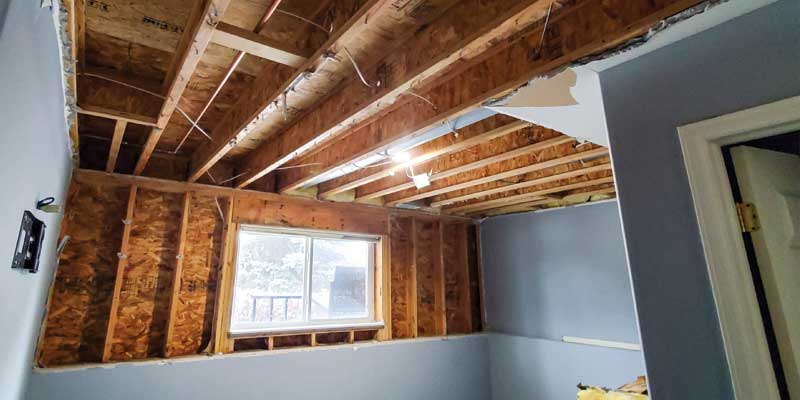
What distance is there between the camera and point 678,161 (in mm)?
1224

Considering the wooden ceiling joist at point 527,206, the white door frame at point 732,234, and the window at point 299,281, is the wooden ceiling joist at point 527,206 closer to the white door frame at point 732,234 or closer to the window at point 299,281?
the window at point 299,281

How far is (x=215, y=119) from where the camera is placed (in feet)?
8.58

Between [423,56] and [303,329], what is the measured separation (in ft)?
9.44

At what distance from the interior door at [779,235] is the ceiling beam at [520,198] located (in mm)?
2124

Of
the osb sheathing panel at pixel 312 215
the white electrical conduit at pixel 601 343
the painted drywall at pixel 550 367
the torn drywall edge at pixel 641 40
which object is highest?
the torn drywall edge at pixel 641 40

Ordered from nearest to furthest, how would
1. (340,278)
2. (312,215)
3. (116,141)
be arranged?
(116,141), (312,215), (340,278)

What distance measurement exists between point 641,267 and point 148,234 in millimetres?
3464

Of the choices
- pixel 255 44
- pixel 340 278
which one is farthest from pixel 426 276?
pixel 255 44

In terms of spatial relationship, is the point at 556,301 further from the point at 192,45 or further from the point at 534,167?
the point at 192,45

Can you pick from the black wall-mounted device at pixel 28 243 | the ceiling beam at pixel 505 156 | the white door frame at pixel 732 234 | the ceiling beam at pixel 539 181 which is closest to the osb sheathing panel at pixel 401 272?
the ceiling beam at pixel 539 181

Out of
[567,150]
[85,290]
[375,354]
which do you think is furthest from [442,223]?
[85,290]

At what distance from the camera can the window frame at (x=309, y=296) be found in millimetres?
3404

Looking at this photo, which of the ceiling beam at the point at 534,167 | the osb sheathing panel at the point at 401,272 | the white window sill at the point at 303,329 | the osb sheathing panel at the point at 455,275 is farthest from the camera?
the osb sheathing panel at the point at 455,275

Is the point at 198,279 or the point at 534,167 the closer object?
the point at 534,167
